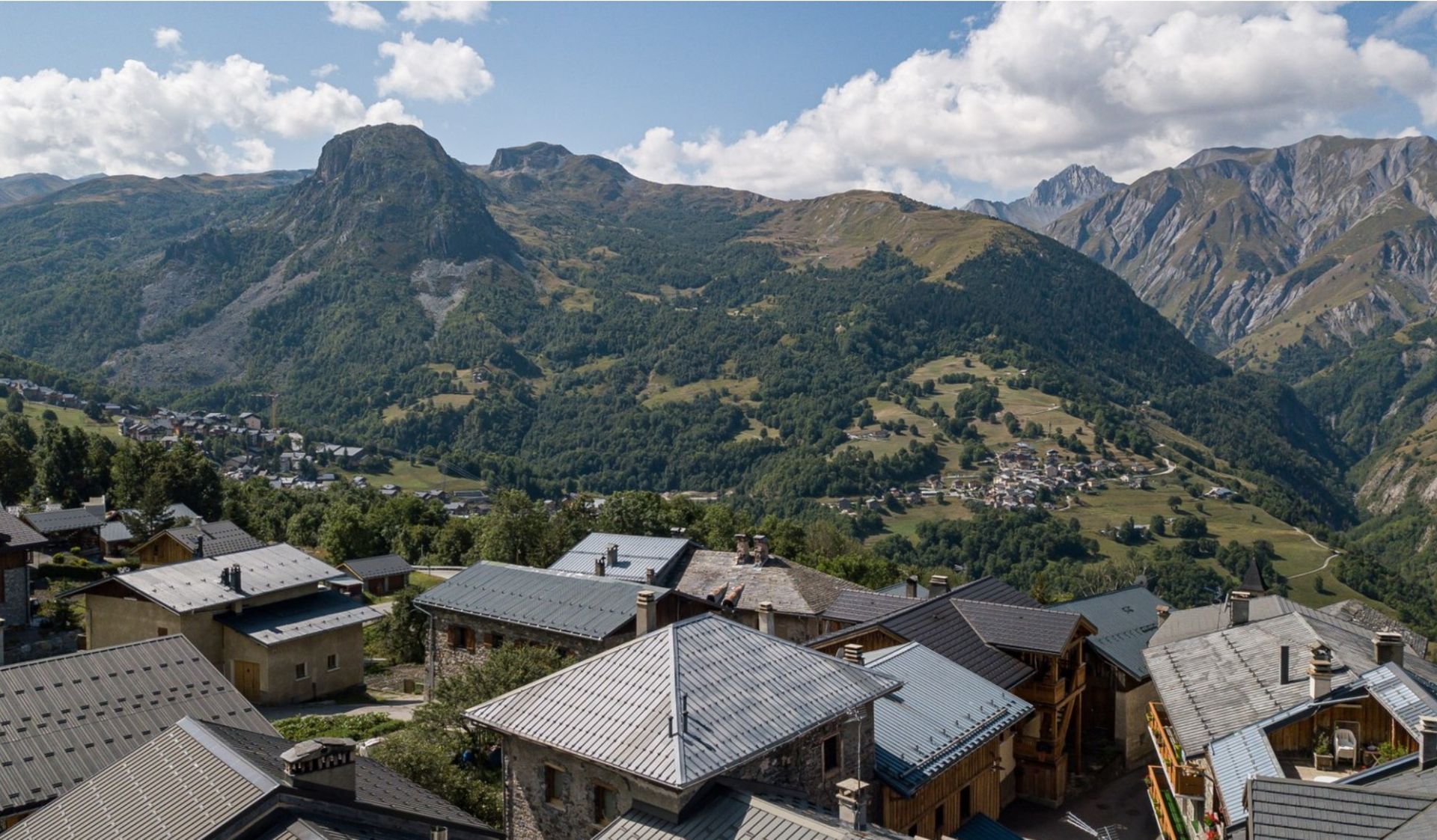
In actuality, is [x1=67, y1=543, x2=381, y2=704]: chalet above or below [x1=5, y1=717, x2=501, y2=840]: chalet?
below

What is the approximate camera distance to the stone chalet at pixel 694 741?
1461 centimetres

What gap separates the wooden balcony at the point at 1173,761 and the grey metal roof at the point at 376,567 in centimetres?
5384

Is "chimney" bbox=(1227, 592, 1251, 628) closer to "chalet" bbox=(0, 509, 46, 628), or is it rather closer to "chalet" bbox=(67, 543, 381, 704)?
"chalet" bbox=(67, 543, 381, 704)

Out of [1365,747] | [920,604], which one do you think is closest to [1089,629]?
[920,604]

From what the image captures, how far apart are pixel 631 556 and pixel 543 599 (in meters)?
14.6

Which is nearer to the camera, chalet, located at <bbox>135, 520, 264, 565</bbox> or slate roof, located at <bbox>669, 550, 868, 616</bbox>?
slate roof, located at <bbox>669, 550, 868, 616</bbox>

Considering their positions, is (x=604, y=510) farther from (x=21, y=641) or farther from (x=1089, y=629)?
(x=1089, y=629)

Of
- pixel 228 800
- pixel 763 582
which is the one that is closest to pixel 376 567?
pixel 763 582

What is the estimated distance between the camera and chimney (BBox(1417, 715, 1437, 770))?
658 inches

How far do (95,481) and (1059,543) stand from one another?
12966cm

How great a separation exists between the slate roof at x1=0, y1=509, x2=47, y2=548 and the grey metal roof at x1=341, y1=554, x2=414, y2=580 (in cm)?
2431

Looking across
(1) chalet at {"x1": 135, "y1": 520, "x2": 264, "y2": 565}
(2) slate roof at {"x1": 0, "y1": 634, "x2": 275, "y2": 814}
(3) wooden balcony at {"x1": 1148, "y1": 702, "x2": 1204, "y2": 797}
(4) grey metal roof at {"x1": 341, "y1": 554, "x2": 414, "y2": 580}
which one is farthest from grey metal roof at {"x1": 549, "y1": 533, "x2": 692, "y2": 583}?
(2) slate roof at {"x1": 0, "y1": 634, "x2": 275, "y2": 814}

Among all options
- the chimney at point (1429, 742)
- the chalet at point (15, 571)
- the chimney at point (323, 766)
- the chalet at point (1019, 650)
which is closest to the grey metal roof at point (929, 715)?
the chalet at point (1019, 650)

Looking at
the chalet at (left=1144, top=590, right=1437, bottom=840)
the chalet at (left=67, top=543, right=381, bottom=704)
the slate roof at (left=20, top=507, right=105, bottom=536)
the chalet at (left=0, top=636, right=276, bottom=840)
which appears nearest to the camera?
the chalet at (left=0, top=636, right=276, bottom=840)
